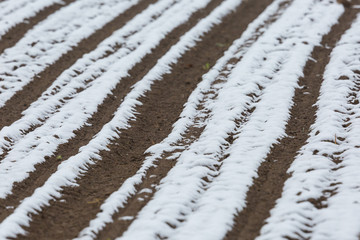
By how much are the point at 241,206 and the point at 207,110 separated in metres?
2.87

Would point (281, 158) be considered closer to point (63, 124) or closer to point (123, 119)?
point (123, 119)

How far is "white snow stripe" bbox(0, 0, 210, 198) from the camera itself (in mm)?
6117

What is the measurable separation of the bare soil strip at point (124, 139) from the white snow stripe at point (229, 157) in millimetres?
403

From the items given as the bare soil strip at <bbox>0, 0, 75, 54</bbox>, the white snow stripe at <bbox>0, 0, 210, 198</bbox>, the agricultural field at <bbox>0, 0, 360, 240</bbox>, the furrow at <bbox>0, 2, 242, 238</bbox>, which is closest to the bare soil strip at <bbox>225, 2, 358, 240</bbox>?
the agricultural field at <bbox>0, 0, 360, 240</bbox>

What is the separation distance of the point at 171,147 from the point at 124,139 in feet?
2.87

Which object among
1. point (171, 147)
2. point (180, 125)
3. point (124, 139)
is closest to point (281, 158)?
point (171, 147)

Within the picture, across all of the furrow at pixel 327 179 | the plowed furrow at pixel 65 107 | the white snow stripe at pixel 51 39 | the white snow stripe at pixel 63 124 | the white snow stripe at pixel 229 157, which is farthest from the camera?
the white snow stripe at pixel 51 39

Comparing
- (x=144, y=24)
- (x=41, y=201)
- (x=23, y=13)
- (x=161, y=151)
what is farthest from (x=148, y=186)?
(x=23, y=13)

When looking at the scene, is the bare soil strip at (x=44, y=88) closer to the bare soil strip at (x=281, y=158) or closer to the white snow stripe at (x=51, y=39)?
the white snow stripe at (x=51, y=39)

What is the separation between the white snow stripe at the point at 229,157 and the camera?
482 cm

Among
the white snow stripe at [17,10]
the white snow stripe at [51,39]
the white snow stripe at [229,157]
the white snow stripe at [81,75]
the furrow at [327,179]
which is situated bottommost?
the furrow at [327,179]

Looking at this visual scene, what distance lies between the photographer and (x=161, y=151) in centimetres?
653

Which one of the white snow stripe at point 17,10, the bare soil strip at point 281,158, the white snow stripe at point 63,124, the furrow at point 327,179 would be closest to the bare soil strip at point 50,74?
the white snow stripe at point 63,124

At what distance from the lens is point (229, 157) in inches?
240
